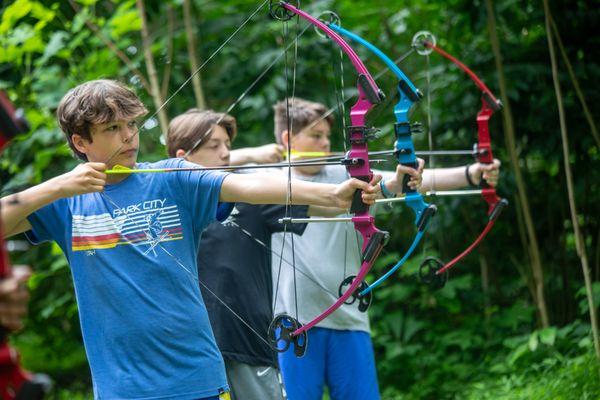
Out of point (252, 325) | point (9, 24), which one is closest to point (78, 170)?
point (252, 325)

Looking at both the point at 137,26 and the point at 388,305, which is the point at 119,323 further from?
the point at 388,305

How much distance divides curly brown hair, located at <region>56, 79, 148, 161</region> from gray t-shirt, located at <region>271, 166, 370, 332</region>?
120 cm

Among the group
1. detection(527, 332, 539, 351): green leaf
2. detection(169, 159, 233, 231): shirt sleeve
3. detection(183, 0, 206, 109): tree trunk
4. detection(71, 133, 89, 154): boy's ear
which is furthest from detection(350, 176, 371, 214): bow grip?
detection(183, 0, 206, 109): tree trunk

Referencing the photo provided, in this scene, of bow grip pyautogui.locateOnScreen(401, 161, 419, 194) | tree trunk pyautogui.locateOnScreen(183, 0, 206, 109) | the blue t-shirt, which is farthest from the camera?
tree trunk pyautogui.locateOnScreen(183, 0, 206, 109)

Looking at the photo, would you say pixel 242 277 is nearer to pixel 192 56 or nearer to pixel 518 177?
pixel 518 177

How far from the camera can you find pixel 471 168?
3.95 metres

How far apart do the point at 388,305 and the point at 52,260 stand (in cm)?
237

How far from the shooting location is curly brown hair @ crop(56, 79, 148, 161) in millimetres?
2582

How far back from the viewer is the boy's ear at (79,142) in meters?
2.65

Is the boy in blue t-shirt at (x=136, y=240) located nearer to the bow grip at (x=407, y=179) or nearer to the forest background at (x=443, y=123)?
the bow grip at (x=407, y=179)

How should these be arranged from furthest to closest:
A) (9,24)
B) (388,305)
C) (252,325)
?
1. (388,305)
2. (9,24)
3. (252,325)

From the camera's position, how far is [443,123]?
18.7ft

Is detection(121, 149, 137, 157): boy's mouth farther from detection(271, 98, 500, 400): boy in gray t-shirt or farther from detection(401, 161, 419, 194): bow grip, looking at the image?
detection(271, 98, 500, 400): boy in gray t-shirt

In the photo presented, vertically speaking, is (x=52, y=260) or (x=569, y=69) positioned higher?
(x=569, y=69)
